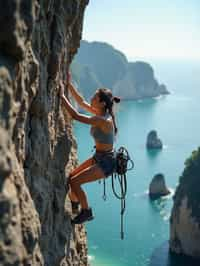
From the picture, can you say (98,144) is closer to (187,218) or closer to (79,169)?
(79,169)

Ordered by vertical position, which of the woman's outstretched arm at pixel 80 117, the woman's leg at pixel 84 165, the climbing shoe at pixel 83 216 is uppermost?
the woman's outstretched arm at pixel 80 117

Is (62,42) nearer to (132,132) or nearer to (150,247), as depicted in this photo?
(150,247)

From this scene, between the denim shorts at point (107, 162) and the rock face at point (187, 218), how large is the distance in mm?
29910

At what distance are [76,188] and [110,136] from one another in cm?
72

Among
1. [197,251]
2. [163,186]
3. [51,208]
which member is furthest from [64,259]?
[163,186]

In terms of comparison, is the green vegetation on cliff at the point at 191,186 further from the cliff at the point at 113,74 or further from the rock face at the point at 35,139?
the cliff at the point at 113,74

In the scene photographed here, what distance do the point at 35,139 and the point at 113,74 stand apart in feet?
456

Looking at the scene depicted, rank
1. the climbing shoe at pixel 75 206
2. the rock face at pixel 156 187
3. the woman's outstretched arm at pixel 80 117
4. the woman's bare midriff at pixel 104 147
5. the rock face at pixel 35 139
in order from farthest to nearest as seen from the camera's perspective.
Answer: the rock face at pixel 156 187 → the climbing shoe at pixel 75 206 → the woman's bare midriff at pixel 104 147 → the woman's outstretched arm at pixel 80 117 → the rock face at pixel 35 139

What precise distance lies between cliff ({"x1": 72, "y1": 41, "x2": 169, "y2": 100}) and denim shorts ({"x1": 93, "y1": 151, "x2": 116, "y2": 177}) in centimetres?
12008

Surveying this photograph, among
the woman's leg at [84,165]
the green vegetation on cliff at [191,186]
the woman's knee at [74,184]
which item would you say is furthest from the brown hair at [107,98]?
the green vegetation on cliff at [191,186]

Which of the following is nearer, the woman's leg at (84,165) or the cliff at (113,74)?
the woman's leg at (84,165)

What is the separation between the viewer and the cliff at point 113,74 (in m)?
131

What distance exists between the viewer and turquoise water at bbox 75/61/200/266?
32.0 m

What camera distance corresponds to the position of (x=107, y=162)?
20.3ft
